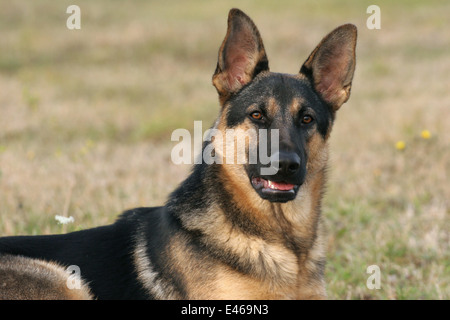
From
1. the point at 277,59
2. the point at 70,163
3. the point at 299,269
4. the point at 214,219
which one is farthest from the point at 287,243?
the point at 277,59

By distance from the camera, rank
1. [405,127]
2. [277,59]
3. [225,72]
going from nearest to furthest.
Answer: [225,72]
[405,127]
[277,59]

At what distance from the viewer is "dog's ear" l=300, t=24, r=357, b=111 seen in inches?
165

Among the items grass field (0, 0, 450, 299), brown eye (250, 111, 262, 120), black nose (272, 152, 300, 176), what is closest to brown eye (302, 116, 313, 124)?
brown eye (250, 111, 262, 120)

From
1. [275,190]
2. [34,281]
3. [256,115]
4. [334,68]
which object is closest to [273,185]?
[275,190]

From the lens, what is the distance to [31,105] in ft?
37.6

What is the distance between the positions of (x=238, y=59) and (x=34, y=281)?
2.01m

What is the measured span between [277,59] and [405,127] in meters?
9.87

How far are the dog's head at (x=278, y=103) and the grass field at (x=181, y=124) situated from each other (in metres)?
0.56

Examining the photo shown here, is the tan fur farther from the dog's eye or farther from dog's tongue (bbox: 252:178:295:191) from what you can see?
the dog's eye

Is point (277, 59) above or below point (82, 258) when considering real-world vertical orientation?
above

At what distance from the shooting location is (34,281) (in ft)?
11.7

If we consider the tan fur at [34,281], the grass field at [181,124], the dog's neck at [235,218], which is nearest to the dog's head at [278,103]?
the dog's neck at [235,218]

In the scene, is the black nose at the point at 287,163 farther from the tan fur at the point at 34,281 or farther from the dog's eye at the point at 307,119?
the tan fur at the point at 34,281

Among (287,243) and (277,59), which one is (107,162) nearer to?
(287,243)
